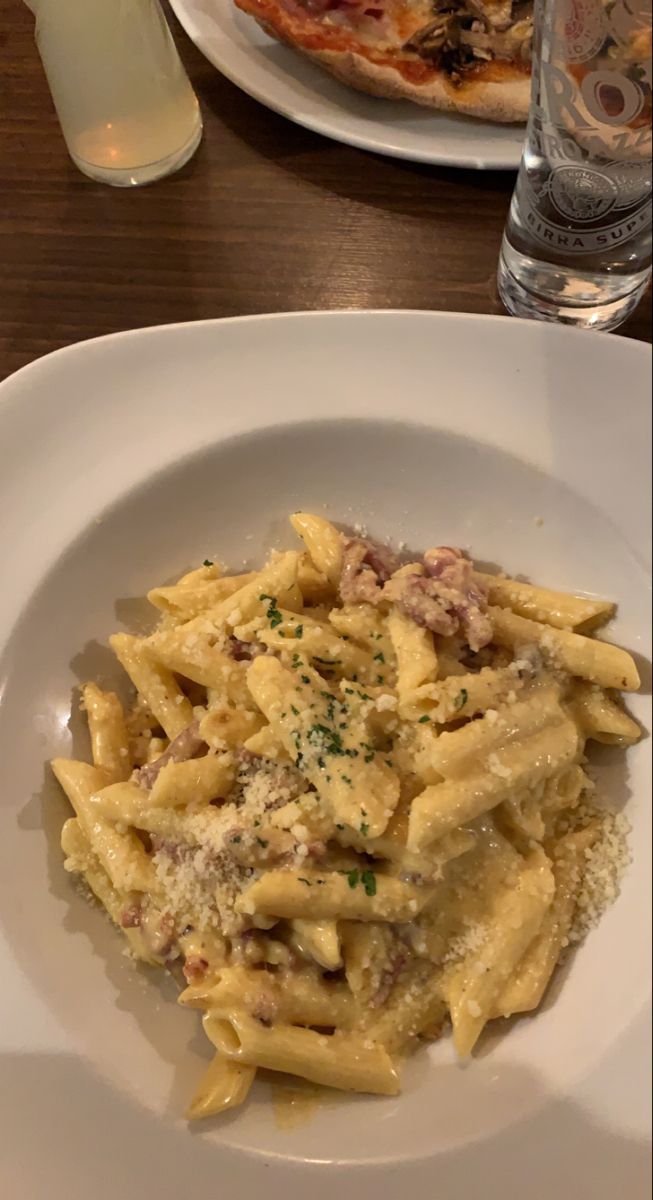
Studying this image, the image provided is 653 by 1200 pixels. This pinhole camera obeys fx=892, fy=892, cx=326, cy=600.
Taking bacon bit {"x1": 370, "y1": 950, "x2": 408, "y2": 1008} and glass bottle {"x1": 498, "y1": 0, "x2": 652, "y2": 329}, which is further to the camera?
bacon bit {"x1": 370, "y1": 950, "x2": 408, "y2": 1008}

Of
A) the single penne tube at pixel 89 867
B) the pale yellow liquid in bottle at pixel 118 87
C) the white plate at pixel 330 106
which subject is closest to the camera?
the single penne tube at pixel 89 867

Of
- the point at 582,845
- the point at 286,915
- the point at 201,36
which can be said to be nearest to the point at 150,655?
the point at 286,915

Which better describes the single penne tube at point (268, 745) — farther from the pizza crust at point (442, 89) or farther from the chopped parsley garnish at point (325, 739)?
the pizza crust at point (442, 89)

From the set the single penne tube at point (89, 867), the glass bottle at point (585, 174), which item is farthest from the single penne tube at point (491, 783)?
the glass bottle at point (585, 174)

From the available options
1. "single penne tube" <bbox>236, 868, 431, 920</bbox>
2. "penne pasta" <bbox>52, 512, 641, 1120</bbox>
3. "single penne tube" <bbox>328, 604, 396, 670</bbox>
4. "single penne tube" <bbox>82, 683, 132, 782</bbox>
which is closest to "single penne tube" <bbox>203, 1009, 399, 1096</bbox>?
"penne pasta" <bbox>52, 512, 641, 1120</bbox>

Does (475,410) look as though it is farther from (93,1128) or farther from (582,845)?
(93,1128)

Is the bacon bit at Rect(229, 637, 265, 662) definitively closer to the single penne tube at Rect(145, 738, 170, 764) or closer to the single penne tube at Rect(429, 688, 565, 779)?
the single penne tube at Rect(145, 738, 170, 764)
